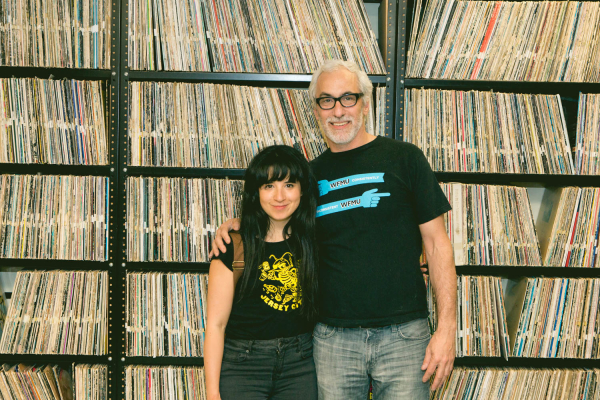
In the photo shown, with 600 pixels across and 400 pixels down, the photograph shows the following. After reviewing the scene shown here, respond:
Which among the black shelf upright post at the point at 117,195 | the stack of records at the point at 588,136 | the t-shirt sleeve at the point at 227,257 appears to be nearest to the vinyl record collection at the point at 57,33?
the black shelf upright post at the point at 117,195

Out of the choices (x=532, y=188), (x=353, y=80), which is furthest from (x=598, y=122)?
(x=353, y=80)

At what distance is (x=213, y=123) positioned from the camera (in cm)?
156

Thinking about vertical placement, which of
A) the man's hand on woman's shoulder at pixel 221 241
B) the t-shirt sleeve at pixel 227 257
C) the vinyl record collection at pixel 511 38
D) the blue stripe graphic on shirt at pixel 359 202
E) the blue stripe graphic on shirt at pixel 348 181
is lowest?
the t-shirt sleeve at pixel 227 257

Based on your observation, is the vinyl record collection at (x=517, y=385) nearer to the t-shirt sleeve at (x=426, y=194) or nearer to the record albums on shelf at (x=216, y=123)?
the t-shirt sleeve at (x=426, y=194)

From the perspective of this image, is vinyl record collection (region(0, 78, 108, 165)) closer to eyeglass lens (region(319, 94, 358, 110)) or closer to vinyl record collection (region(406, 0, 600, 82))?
eyeglass lens (region(319, 94, 358, 110))

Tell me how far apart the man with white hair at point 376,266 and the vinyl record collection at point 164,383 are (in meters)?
0.64

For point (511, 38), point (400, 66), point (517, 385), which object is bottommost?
point (517, 385)

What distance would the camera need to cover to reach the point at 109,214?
5.07 feet

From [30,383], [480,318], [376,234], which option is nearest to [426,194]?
[376,234]

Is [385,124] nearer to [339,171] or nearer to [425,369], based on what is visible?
[339,171]

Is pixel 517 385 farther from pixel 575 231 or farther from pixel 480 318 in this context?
pixel 575 231

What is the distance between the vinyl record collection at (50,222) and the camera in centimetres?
154

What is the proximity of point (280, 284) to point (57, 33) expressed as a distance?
1382 mm

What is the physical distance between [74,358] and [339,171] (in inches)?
53.4
